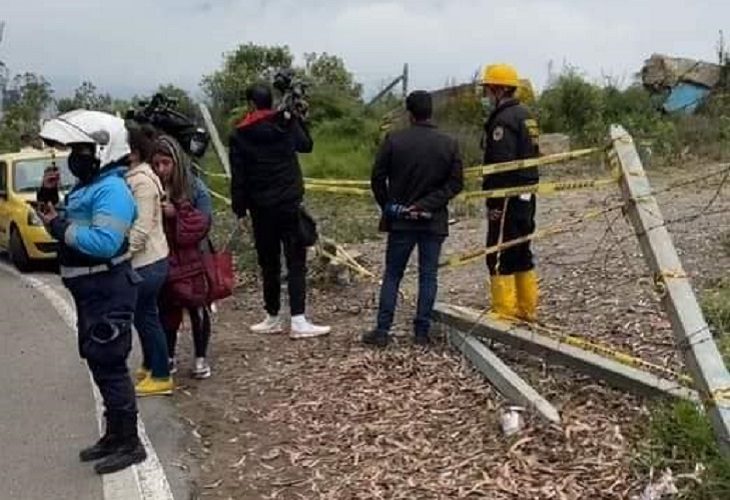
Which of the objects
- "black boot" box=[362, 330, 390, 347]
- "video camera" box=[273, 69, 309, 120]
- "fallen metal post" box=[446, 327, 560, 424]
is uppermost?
"video camera" box=[273, 69, 309, 120]

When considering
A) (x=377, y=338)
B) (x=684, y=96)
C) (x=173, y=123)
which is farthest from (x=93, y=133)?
(x=684, y=96)

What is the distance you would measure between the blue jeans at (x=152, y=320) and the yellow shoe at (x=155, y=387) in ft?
0.11

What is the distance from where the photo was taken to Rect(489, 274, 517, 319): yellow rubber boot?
8.00 meters

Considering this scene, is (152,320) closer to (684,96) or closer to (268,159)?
(268,159)

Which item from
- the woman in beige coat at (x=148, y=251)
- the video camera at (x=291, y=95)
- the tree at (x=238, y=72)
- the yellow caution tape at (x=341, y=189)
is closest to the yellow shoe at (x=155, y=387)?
the woman in beige coat at (x=148, y=251)

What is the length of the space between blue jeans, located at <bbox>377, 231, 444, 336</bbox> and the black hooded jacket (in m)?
0.93

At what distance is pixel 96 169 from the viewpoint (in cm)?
588

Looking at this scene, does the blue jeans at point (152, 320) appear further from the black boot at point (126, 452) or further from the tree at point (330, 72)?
the tree at point (330, 72)

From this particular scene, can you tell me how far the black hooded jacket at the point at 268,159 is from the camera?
8281mm

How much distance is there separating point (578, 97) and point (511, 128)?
17.0 metres

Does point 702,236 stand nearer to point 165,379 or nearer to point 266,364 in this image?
point 266,364

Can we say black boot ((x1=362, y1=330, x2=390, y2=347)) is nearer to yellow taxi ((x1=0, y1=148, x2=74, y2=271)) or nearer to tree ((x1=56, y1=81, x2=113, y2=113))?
yellow taxi ((x1=0, y1=148, x2=74, y2=271))

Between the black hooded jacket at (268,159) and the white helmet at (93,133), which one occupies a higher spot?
the white helmet at (93,133)

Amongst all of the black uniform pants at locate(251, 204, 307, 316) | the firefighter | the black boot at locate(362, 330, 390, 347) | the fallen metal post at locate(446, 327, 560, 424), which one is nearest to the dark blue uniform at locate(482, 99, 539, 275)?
the firefighter
